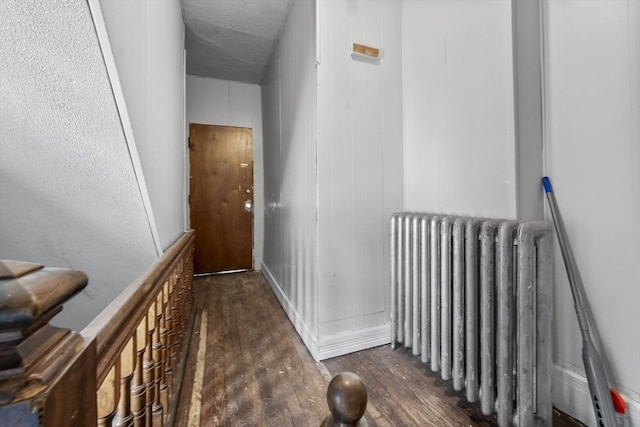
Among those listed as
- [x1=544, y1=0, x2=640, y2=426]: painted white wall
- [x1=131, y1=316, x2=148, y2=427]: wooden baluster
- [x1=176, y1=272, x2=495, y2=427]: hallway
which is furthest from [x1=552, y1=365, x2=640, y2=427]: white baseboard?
[x1=131, y1=316, x2=148, y2=427]: wooden baluster

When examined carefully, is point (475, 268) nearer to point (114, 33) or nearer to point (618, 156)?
point (618, 156)

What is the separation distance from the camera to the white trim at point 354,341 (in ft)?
5.63

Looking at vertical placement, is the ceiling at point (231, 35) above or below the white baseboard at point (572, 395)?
above

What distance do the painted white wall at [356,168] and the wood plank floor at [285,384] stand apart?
0.63 ft

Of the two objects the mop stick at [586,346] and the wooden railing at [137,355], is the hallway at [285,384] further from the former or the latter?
the mop stick at [586,346]

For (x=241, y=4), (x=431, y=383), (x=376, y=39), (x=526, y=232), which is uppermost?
(x=241, y=4)

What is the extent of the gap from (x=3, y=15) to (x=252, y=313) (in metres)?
2.28

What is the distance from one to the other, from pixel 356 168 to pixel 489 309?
1095 millimetres

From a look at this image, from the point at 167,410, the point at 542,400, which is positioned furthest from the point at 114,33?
the point at 542,400

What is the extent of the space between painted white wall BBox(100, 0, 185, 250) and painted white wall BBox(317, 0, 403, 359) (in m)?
0.90

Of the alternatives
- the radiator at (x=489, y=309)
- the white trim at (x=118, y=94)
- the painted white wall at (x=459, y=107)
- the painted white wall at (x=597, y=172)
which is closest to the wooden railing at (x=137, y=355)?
the white trim at (x=118, y=94)

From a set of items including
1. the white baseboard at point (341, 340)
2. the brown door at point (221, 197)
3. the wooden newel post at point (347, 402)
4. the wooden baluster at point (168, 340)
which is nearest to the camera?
the wooden newel post at point (347, 402)

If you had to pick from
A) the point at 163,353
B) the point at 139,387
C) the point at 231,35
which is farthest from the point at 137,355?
the point at 231,35

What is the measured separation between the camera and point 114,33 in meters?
0.77
